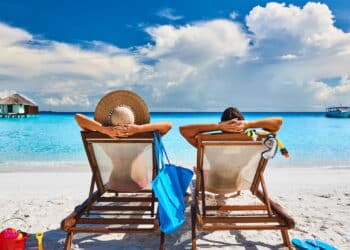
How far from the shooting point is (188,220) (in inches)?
149

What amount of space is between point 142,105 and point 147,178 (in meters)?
0.72

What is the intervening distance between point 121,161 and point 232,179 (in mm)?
1073

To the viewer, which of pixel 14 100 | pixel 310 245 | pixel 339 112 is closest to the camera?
pixel 310 245

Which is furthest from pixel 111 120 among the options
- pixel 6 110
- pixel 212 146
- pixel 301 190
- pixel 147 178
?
pixel 6 110

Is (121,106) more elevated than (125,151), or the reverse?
(121,106)

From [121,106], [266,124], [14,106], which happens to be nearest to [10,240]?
[121,106]

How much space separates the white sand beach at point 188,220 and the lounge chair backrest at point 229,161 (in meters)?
0.53

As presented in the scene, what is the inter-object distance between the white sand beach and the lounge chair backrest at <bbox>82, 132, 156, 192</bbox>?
51 cm

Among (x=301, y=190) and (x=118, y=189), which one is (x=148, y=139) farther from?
(x=301, y=190)

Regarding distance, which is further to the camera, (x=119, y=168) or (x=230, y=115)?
(x=119, y=168)

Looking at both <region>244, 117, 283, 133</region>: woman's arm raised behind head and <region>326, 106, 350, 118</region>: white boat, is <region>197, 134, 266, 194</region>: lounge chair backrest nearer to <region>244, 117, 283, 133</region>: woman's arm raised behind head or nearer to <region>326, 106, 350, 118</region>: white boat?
<region>244, 117, 283, 133</region>: woman's arm raised behind head

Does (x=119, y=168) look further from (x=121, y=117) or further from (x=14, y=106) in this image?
(x=14, y=106)

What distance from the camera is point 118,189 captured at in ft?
11.4

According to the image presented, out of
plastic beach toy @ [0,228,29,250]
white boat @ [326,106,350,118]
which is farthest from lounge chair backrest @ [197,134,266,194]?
white boat @ [326,106,350,118]
